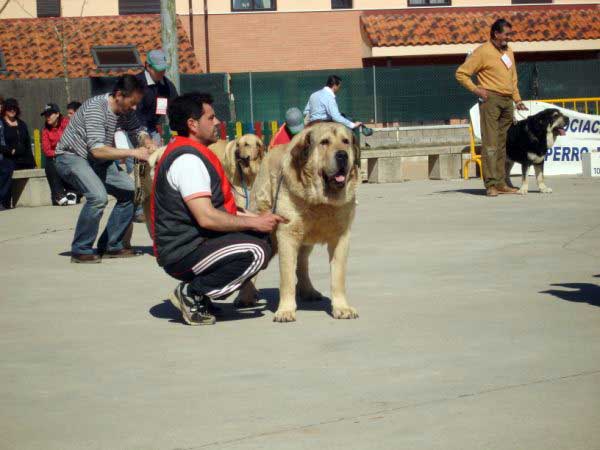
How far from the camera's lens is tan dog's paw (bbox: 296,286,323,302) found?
27.7 ft

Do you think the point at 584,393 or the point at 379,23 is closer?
the point at 584,393

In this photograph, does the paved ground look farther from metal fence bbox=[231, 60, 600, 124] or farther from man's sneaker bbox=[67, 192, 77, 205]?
metal fence bbox=[231, 60, 600, 124]

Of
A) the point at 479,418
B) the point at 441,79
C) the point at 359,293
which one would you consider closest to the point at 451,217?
the point at 359,293

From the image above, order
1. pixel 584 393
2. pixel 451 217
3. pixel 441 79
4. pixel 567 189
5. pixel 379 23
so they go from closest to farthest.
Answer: pixel 584 393 → pixel 451 217 → pixel 567 189 → pixel 441 79 → pixel 379 23

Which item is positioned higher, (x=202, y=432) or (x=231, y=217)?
(x=231, y=217)

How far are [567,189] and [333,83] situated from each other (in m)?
3.92

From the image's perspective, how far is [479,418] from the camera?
5.10 metres

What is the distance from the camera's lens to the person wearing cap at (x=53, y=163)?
1814cm

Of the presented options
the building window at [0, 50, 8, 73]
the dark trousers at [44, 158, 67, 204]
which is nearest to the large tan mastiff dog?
the dark trousers at [44, 158, 67, 204]

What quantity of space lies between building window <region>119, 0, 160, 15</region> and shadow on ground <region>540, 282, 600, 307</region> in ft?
112

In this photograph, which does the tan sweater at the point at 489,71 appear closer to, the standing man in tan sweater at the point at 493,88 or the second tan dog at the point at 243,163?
the standing man in tan sweater at the point at 493,88

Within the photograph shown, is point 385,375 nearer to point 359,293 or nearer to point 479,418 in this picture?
point 479,418

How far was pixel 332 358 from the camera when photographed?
21.2 feet

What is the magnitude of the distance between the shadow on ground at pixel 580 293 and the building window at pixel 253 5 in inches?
1300
